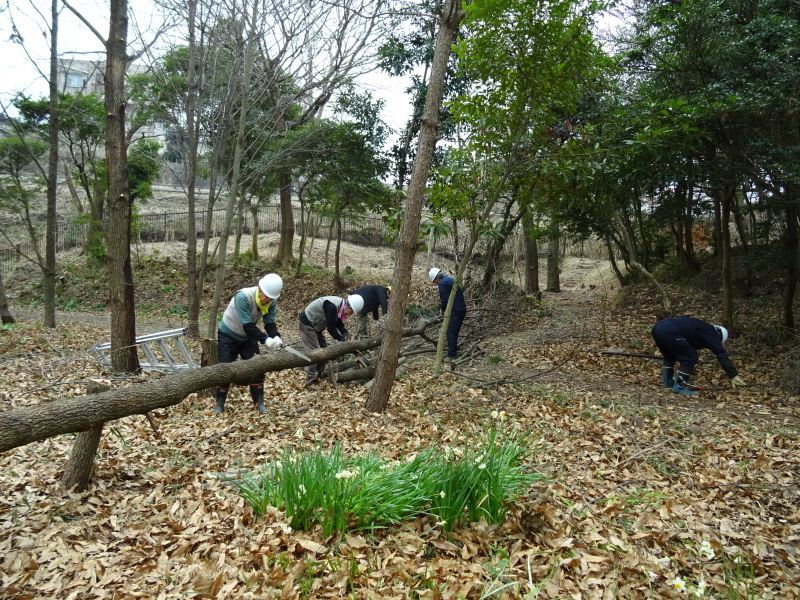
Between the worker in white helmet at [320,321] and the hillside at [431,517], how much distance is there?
30 centimetres

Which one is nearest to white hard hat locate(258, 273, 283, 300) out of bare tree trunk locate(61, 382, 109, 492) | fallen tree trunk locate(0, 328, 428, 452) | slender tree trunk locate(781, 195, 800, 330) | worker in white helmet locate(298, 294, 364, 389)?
fallen tree trunk locate(0, 328, 428, 452)

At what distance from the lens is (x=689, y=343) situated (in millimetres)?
7535

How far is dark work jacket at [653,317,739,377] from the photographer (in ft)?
24.1

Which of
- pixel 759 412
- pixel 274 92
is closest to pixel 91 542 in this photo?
pixel 759 412

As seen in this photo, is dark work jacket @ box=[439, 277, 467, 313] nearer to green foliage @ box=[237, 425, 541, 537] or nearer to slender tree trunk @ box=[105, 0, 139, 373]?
slender tree trunk @ box=[105, 0, 139, 373]

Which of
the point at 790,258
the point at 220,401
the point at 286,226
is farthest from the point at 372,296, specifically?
the point at 286,226

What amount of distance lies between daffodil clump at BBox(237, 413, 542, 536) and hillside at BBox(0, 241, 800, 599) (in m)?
0.09

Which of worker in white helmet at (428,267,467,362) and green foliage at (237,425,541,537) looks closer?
green foliage at (237,425,541,537)

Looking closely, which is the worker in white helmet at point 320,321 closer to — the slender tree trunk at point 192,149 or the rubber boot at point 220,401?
the rubber boot at point 220,401

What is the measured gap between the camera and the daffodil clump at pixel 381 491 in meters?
3.09

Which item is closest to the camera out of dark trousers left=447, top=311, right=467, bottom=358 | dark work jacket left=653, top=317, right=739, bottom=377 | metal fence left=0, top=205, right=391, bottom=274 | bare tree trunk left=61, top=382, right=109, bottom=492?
bare tree trunk left=61, top=382, right=109, bottom=492

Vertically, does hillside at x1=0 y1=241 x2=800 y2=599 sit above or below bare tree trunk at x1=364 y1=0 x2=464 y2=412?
below

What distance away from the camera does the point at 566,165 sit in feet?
23.5

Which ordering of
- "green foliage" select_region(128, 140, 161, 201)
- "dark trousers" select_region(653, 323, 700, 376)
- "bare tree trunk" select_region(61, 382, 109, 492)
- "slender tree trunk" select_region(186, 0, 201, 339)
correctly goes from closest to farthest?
"bare tree trunk" select_region(61, 382, 109, 492) < "dark trousers" select_region(653, 323, 700, 376) < "slender tree trunk" select_region(186, 0, 201, 339) < "green foliage" select_region(128, 140, 161, 201)
